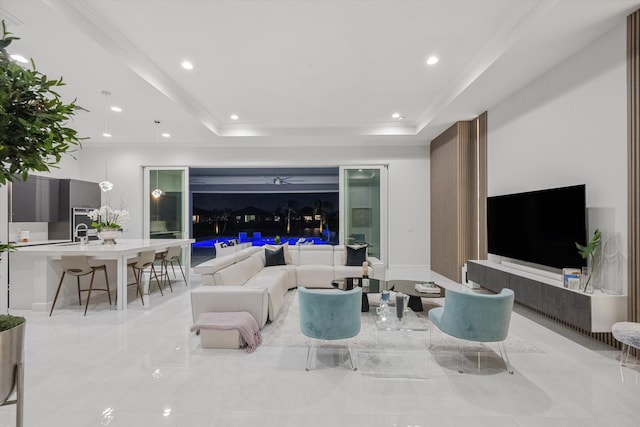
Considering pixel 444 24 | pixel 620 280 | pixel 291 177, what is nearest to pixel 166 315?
pixel 444 24

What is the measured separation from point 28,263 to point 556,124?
23.9 feet

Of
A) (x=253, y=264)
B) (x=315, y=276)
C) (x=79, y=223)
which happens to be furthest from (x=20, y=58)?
(x=315, y=276)

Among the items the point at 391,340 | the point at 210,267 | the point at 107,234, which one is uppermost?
the point at 107,234

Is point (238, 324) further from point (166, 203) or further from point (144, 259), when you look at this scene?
point (166, 203)

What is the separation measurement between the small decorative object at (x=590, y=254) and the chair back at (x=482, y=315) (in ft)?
3.79

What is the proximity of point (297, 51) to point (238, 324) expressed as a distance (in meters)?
3.20

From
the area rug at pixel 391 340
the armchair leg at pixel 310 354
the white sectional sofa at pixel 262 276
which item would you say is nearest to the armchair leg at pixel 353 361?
the area rug at pixel 391 340

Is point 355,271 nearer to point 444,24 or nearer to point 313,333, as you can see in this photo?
point 313,333

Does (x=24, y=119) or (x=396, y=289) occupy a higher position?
(x=24, y=119)

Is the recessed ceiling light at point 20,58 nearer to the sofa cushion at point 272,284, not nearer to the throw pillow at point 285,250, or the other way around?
the sofa cushion at point 272,284

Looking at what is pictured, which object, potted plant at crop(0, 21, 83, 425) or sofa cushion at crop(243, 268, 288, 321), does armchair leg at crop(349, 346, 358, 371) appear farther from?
potted plant at crop(0, 21, 83, 425)

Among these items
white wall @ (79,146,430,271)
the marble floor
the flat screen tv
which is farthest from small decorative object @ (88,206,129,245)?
the flat screen tv

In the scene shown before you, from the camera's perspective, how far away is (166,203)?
24.8 ft

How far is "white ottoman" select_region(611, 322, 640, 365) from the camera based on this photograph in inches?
95.3
